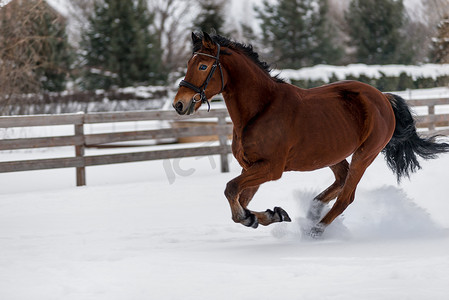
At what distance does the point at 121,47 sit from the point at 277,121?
2585cm

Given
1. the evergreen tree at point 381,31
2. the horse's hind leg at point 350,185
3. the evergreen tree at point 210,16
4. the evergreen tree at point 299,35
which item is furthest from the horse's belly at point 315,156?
the evergreen tree at point 381,31

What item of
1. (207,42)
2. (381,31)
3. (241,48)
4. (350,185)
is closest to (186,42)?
(381,31)

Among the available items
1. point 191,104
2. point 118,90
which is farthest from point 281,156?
point 118,90

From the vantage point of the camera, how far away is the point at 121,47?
96.4 ft

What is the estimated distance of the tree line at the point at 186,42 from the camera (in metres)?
29.1

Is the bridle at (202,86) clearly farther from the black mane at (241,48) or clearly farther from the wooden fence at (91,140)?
the wooden fence at (91,140)

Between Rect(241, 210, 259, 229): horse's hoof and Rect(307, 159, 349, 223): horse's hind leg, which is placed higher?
Rect(241, 210, 259, 229): horse's hoof

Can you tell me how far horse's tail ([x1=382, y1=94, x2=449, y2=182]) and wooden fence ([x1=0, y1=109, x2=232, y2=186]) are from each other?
4.47m

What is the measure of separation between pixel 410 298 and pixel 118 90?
26.9 metres

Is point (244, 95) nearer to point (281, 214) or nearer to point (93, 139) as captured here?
point (281, 214)

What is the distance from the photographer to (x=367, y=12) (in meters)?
34.7

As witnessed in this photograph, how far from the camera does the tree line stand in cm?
2908

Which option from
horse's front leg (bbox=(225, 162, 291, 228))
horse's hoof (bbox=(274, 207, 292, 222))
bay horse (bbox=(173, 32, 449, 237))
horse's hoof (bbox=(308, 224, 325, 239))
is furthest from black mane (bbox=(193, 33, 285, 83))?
horse's hoof (bbox=(308, 224, 325, 239))

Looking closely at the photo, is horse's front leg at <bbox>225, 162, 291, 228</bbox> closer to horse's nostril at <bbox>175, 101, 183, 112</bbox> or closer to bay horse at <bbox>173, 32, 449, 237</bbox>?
bay horse at <bbox>173, 32, 449, 237</bbox>
